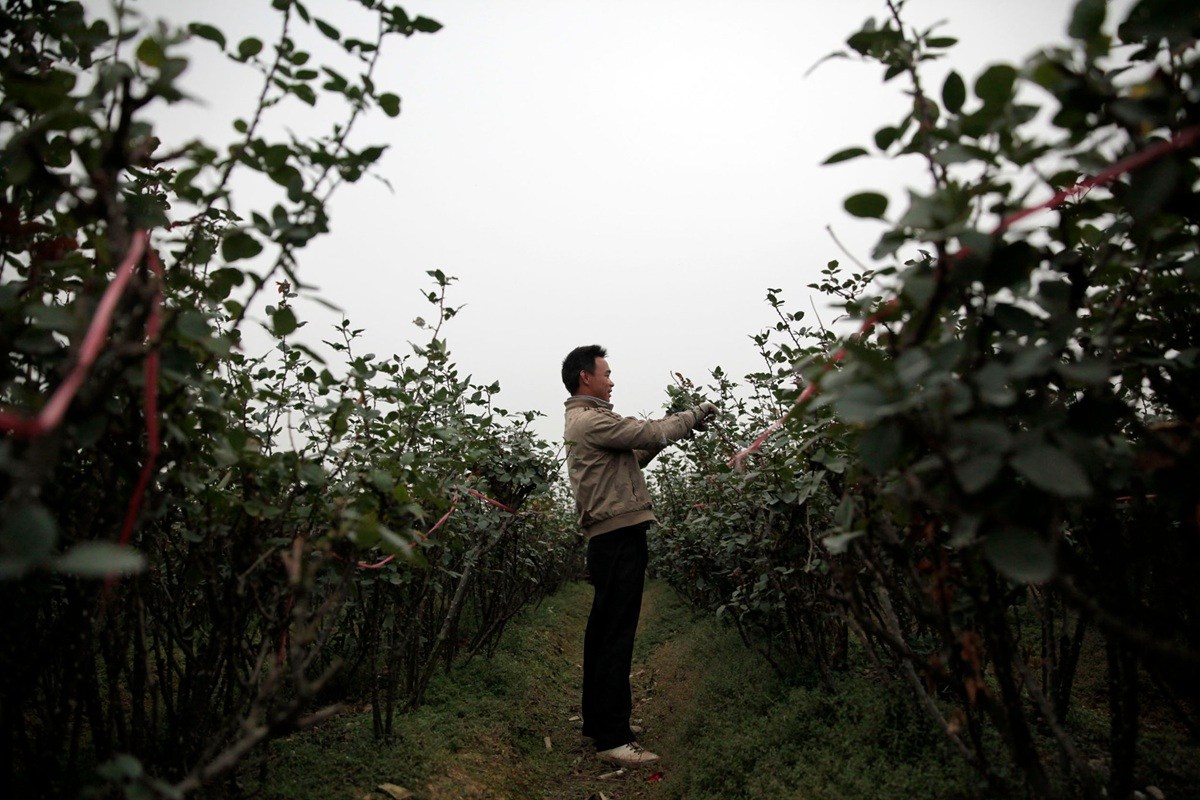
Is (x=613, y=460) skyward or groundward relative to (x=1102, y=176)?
groundward

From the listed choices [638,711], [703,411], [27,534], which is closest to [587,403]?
[703,411]

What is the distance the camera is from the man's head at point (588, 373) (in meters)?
4.09

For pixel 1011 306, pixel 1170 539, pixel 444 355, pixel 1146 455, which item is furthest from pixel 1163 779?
pixel 444 355

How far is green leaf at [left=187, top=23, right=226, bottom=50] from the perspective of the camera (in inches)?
49.0

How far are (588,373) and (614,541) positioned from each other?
1.04 metres

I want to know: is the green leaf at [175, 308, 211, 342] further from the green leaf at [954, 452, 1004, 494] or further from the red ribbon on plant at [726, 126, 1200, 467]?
the green leaf at [954, 452, 1004, 494]

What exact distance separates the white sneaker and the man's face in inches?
76.2

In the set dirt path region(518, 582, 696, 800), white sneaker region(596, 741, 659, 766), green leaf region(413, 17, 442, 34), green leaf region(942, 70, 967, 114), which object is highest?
green leaf region(413, 17, 442, 34)

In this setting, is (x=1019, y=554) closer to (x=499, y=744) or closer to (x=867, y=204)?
(x=867, y=204)

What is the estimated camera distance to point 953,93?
1.10 m

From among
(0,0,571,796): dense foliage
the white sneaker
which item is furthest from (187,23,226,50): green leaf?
the white sneaker

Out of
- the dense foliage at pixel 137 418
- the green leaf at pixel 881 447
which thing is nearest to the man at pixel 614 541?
the dense foliage at pixel 137 418

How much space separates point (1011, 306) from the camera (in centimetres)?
107

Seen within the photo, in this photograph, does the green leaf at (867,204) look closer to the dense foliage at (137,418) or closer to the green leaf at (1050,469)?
the green leaf at (1050,469)
